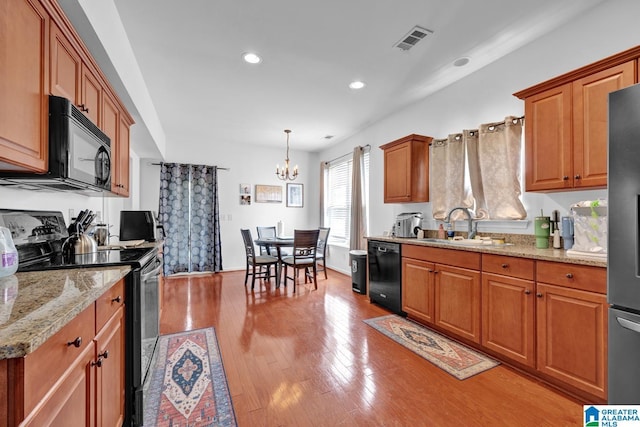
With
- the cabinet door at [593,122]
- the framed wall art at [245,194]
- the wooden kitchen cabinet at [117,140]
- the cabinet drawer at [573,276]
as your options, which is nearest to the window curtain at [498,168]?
the cabinet door at [593,122]

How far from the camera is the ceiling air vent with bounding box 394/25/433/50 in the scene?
7.72ft

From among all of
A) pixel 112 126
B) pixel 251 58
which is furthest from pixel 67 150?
pixel 251 58

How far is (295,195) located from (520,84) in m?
4.64

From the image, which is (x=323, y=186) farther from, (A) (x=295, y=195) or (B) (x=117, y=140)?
(B) (x=117, y=140)

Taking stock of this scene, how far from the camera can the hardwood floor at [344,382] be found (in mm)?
1647

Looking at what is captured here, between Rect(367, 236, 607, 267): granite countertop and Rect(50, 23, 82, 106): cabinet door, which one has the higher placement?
Rect(50, 23, 82, 106): cabinet door

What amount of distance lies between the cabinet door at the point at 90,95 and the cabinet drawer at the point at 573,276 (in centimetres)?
311

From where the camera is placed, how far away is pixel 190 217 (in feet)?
17.7

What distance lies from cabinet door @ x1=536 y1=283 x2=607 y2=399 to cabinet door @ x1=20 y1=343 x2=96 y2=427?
8.31 feet

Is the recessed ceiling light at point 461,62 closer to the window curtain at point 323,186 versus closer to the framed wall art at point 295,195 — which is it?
the window curtain at point 323,186

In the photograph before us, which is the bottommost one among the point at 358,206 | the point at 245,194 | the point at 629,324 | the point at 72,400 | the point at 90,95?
the point at 72,400

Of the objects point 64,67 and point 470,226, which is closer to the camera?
point 64,67

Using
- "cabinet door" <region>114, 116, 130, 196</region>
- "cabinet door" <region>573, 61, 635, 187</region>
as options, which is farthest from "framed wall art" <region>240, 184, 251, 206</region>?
"cabinet door" <region>573, 61, 635, 187</region>

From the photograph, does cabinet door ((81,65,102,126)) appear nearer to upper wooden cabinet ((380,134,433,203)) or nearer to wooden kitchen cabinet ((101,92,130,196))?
wooden kitchen cabinet ((101,92,130,196))
